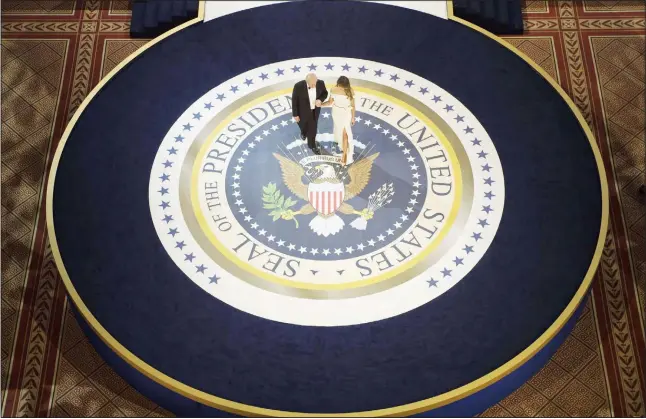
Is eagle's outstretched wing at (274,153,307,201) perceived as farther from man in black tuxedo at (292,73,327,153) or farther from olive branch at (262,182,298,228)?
man in black tuxedo at (292,73,327,153)

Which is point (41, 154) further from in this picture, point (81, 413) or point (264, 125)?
point (81, 413)

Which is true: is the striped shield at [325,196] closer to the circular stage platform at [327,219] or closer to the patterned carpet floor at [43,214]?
the circular stage platform at [327,219]

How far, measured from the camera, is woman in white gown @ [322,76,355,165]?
10.2 metres

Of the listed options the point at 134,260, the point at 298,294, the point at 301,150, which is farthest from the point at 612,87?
the point at 134,260

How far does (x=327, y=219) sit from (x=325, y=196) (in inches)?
9.1

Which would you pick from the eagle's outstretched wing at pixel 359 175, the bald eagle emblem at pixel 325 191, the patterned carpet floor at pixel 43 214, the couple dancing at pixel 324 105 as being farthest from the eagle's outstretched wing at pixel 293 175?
the patterned carpet floor at pixel 43 214

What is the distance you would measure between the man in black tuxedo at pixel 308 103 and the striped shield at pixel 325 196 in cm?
69

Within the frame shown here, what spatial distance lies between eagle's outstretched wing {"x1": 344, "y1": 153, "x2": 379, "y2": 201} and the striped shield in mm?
201

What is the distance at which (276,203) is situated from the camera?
10.3 metres

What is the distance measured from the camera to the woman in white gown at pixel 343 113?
10.2 meters

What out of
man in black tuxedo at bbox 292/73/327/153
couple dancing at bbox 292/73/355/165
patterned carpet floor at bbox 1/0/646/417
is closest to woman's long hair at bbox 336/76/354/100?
couple dancing at bbox 292/73/355/165

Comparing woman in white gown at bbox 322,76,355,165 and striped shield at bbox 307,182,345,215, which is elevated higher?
woman in white gown at bbox 322,76,355,165

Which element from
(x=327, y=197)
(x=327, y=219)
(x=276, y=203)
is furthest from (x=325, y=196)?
(x=276, y=203)

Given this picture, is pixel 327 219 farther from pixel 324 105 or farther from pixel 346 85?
pixel 346 85
